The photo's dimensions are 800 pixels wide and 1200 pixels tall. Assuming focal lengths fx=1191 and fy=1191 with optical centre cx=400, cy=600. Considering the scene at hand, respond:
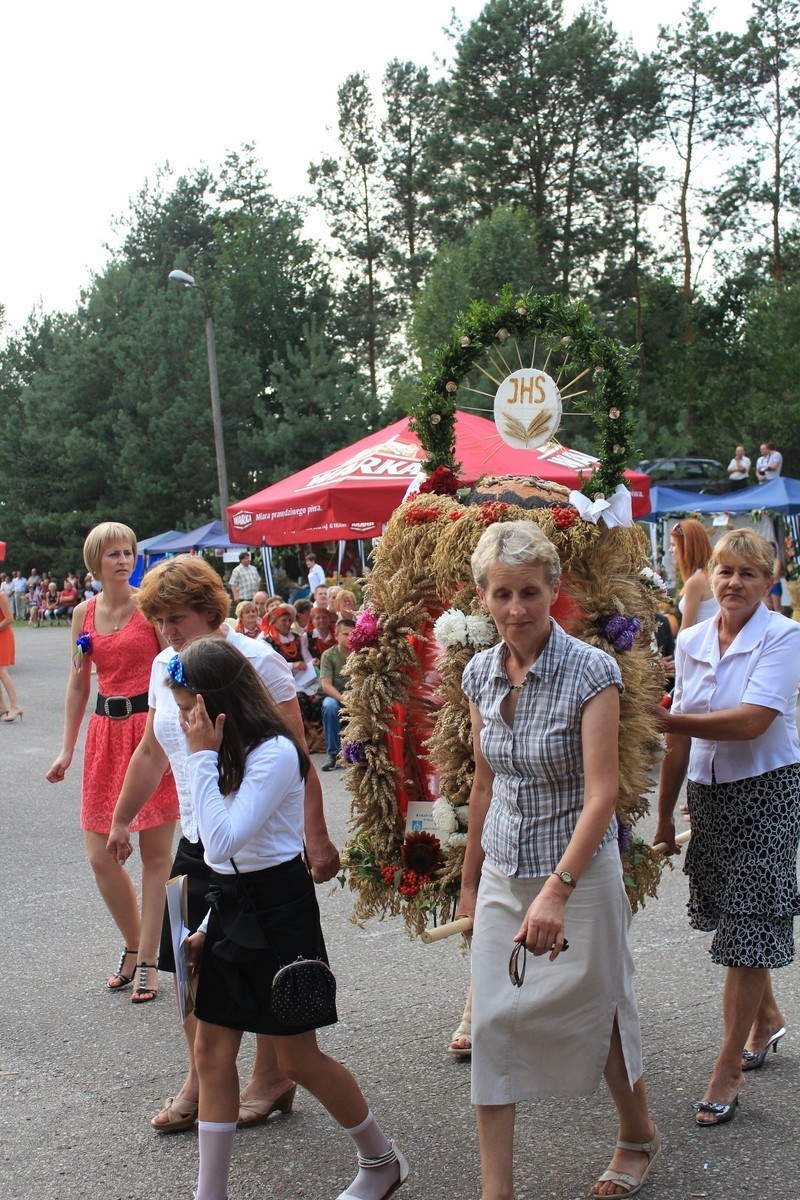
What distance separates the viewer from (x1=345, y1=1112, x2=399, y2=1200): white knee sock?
122 inches

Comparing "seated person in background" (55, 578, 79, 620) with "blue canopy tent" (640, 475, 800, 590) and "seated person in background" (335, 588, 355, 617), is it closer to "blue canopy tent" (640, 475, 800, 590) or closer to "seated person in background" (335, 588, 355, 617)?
"blue canopy tent" (640, 475, 800, 590)

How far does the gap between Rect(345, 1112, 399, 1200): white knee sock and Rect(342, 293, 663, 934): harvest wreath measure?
0.91 meters

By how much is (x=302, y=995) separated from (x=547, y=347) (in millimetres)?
2378

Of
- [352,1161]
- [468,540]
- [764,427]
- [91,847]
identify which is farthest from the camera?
[764,427]

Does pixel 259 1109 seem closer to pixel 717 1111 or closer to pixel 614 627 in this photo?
pixel 717 1111

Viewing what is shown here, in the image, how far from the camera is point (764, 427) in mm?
32875

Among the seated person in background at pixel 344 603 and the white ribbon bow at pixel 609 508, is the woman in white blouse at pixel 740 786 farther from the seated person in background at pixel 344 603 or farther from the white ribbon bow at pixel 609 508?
the seated person in background at pixel 344 603

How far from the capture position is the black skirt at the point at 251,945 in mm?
3004

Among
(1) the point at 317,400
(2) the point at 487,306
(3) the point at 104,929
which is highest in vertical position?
(1) the point at 317,400

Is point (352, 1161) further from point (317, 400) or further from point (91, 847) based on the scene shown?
point (317, 400)

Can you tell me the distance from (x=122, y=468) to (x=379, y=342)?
1075cm

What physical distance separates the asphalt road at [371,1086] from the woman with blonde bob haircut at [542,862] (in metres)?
0.51

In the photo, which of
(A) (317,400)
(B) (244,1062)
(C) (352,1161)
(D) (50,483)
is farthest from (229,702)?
(D) (50,483)

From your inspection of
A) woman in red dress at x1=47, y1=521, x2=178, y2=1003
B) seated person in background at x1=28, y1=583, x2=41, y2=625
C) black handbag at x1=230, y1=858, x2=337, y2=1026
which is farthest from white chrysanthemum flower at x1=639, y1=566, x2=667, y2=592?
seated person in background at x1=28, y1=583, x2=41, y2=625
